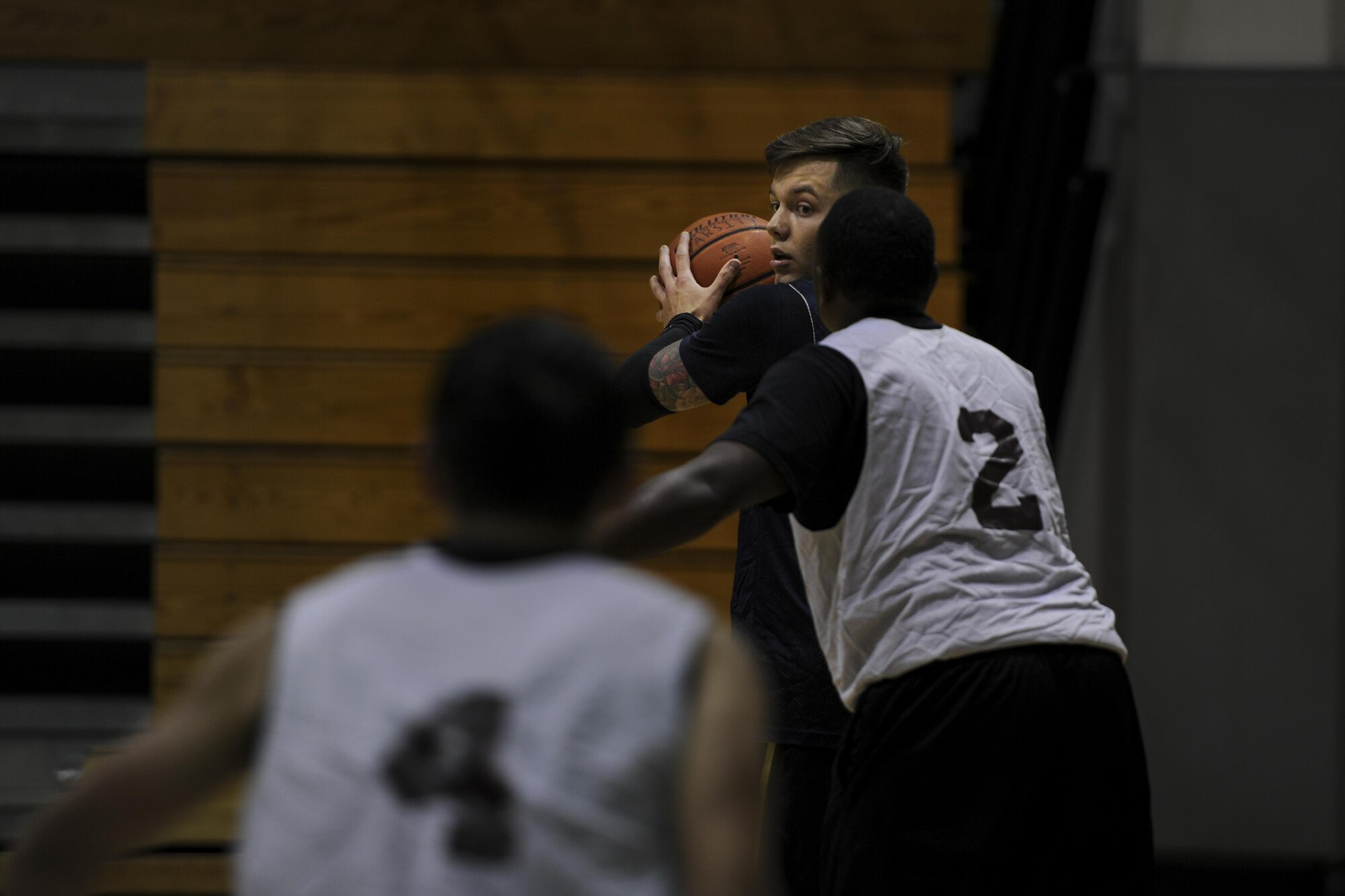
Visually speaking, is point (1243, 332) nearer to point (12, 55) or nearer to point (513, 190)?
point (513, 190)

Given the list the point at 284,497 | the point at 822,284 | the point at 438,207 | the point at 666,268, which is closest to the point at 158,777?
the point at 822,284

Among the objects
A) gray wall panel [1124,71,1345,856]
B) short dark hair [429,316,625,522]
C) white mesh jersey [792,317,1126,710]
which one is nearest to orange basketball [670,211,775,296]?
white mesh jersey [792,317,1126,710]

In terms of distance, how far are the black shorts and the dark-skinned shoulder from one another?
0.65m

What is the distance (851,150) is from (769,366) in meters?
0.45

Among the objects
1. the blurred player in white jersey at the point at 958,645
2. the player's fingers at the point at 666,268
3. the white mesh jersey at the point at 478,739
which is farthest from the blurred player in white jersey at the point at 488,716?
the player's fingers at the point at 666,268

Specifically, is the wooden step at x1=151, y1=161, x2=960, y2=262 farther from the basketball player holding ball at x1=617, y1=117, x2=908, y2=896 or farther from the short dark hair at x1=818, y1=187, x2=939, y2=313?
the short dark hair at x1=818, y1=187, x2=939, y2=313

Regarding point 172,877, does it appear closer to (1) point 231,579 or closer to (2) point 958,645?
(1) point 231,579

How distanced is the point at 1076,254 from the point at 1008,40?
73 cm

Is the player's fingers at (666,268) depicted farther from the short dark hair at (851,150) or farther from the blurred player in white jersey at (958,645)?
the blurred player in white jersey at (958,645)

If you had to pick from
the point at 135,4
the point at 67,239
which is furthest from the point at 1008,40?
the point at 67,239

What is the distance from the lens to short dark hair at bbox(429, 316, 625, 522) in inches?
44.3

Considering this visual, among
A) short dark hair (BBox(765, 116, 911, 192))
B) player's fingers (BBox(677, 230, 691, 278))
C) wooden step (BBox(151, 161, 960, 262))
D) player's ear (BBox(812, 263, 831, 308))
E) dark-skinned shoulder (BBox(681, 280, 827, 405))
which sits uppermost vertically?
wooden step (BBox(151, 161, 960, 262))

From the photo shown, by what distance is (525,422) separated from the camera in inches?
44.4

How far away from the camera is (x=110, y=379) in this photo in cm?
491
